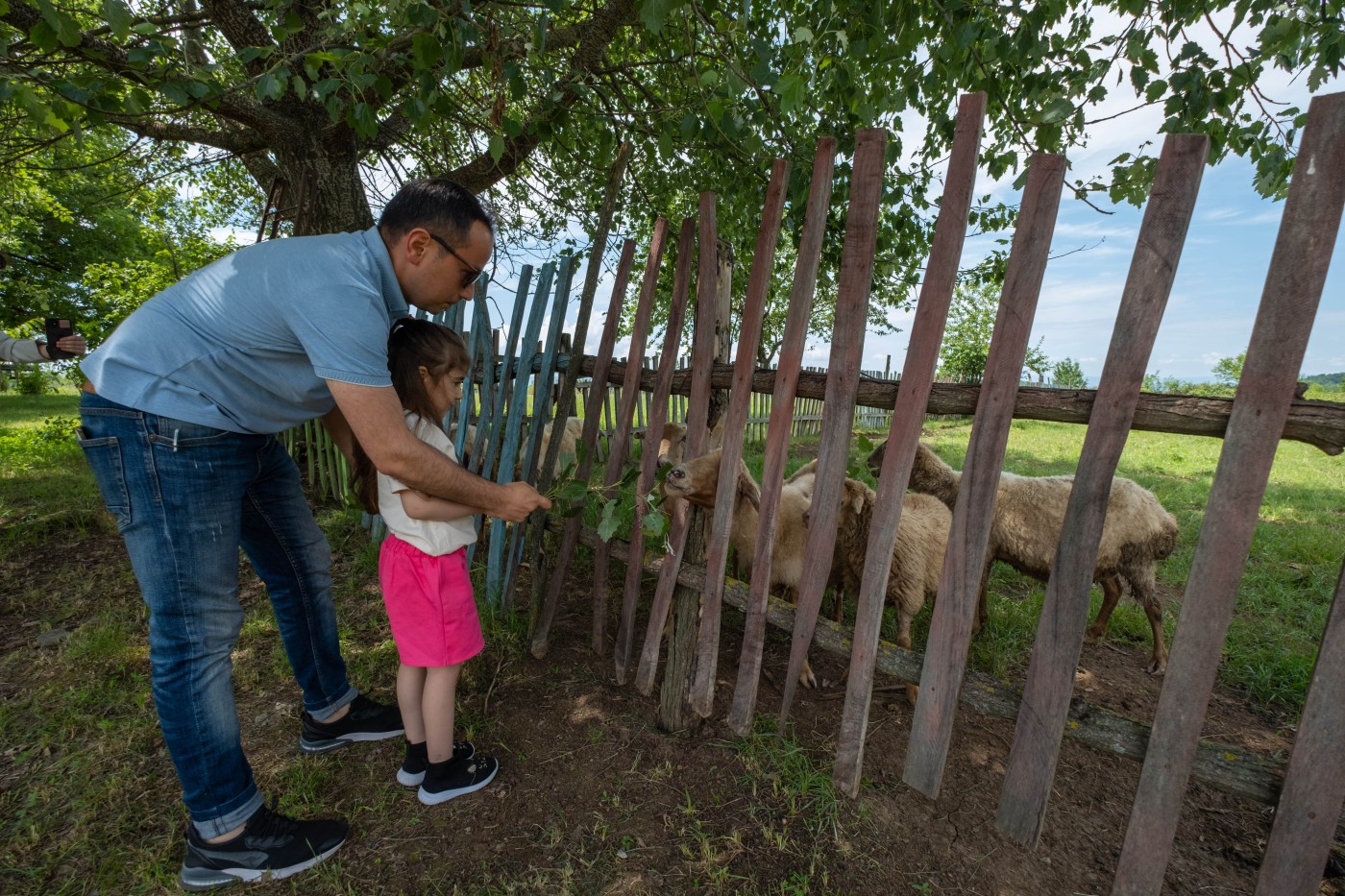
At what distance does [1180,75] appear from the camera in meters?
2.33

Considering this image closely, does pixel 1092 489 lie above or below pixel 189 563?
above

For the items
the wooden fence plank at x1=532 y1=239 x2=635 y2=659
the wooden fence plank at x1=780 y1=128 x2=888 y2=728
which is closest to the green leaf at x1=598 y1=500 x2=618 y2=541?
the wooden fence plank at x1=532 y1=239 x2=635 y2=659

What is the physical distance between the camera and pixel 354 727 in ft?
9.12

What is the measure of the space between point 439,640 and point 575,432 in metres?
5.25

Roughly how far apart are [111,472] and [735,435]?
7.24 ft

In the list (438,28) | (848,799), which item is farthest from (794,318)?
(848,799)

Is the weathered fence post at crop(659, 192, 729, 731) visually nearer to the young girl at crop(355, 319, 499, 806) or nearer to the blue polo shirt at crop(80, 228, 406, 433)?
the young girl at crop(355, 319, 499, 806)

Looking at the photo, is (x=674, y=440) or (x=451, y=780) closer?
(x=451, y=780)

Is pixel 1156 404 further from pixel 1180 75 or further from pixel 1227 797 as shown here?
pixel 1227 797

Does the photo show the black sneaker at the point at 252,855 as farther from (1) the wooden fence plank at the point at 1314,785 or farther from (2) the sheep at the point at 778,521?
(1) the wooden fence plank at the point at 1314,785

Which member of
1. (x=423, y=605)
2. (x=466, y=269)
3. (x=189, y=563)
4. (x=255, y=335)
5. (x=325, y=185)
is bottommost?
(x=423, y=605)

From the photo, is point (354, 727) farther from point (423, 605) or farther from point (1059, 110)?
point (1059, 110)

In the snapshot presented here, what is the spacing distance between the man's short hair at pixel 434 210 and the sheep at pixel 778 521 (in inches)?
54.7

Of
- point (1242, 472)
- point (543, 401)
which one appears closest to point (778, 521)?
point (543, 401)
